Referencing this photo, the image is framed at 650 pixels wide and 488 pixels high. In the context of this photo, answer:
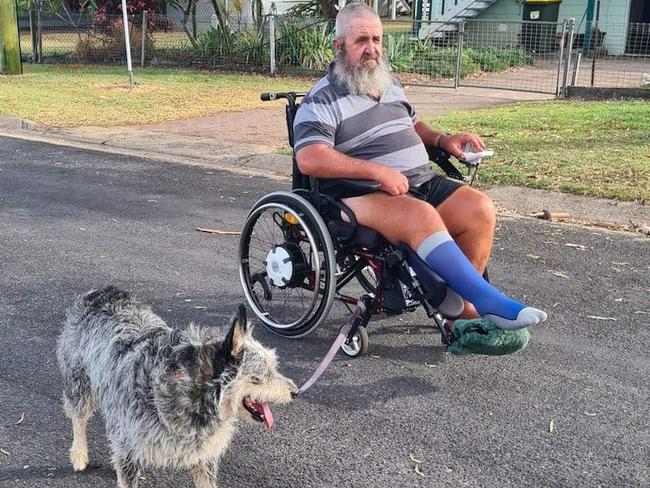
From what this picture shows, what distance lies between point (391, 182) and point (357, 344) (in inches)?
35.5

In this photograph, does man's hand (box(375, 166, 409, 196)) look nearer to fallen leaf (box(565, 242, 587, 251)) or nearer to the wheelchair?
the wheelchair

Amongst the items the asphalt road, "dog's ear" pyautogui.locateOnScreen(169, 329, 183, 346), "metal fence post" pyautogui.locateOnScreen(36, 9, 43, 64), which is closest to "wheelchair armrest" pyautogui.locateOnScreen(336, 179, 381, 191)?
the asphalt road

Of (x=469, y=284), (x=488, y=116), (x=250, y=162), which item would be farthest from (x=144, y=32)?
(x=469, y=284)

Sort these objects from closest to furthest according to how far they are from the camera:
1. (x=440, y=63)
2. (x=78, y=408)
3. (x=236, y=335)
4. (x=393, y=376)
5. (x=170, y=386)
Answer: (x=236, y=335)
(x=170, y=386)
(x=78, y=408)
(x=393, y=376)
(x=440, y=63)

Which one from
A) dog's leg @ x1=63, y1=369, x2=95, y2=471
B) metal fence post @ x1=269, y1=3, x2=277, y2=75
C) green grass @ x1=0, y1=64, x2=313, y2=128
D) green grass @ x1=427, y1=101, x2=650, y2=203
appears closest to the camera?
dog's leg @ x1=63, y1=369, x2=95, y2=471

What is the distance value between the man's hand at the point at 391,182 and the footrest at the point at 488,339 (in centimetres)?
73

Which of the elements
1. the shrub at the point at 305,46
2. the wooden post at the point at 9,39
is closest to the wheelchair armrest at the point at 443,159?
the shrub at the point at 305,46

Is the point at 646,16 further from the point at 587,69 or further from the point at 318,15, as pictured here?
the point at 318,15

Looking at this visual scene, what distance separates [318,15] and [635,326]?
17.0 meters

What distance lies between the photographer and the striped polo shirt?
13.0 ft

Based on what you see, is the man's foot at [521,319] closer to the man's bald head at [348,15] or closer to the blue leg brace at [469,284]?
the blue leg brace at [469,284]

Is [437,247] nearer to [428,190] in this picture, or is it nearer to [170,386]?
[428,190]

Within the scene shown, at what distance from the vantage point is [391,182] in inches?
146

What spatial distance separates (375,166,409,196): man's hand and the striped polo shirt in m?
0.35
